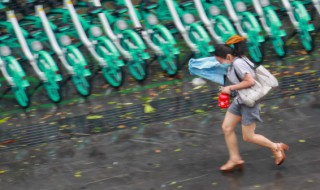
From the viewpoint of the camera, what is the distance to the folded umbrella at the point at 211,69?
8133 mm

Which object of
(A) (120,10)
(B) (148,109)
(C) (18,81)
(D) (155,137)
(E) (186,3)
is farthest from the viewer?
(E) (186,3)

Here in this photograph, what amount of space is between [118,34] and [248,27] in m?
2.09

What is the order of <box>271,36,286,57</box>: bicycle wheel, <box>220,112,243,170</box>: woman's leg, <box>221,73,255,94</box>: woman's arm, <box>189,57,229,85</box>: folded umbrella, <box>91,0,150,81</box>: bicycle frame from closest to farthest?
<box>221,73,255,94</box>: woman's arm
<box>220,112,243,170</box>: woman's leg
<box>189,57,229,85</box>: folded umbrella
<box>91,0,150,81</box>: bicycle frame
<box>271,36,286,57</box>: bicycle wheel

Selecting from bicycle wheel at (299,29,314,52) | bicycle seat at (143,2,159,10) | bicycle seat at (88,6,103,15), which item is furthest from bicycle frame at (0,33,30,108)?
bicycle wheel at (299,29,314,52)

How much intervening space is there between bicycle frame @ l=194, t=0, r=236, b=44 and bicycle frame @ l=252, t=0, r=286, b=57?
536 millimetres

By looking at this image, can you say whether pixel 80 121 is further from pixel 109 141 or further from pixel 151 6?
pixel 151 6

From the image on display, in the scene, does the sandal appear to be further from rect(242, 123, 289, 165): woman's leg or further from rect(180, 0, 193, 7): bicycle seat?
rect(180, 0, 193, 7): bicycle seat

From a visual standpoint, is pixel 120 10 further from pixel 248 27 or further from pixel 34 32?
pixel 248 27

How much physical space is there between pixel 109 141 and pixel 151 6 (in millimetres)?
3288

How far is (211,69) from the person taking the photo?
8188mm

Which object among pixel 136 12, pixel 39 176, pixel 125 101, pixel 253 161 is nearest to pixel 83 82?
pixel 125 101

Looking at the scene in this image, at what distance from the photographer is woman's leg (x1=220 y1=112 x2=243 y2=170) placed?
8.03m

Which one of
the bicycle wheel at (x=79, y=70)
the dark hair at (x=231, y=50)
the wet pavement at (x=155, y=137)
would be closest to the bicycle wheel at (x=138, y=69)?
the wet pavement at (x=155, y=137)

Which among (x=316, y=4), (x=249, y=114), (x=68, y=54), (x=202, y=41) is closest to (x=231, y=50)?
(x=249, y=114)
